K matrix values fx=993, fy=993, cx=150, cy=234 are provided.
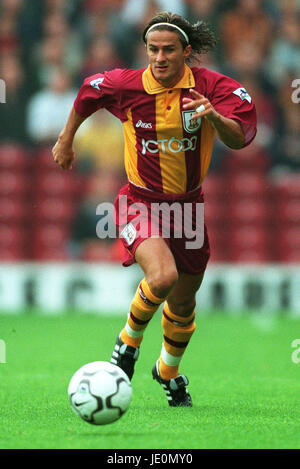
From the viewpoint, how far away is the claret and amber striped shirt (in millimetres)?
5859

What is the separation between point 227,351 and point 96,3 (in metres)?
6.74

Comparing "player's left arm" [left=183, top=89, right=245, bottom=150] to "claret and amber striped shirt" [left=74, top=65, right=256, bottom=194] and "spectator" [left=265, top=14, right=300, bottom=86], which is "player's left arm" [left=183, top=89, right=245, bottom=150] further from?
"spectator" [left=265, top=14, right=300, bottom=86]

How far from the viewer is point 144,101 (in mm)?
5926

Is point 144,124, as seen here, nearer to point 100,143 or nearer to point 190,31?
point 190,31

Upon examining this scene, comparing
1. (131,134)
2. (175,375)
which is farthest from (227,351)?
(131,134)

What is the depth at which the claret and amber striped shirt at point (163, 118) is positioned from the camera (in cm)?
586

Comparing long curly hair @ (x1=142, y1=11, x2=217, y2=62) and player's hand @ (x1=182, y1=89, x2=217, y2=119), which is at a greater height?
long curly hair @ (x1=142, y1=11, x2=217, y2=62)

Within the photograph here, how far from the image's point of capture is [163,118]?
5906 mm

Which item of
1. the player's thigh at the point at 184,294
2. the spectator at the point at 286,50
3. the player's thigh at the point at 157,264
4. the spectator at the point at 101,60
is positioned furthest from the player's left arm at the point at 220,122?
the spectator at the point at 286,50

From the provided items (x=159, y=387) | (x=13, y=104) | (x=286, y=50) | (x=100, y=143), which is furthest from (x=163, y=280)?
(x=286, y=50)

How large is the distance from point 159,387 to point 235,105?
2.15 metres

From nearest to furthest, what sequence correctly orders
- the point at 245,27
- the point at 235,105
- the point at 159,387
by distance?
the point at 235,105
the point at 159,387
the point at 245,27

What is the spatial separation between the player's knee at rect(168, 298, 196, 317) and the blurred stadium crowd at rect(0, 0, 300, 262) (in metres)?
5.91

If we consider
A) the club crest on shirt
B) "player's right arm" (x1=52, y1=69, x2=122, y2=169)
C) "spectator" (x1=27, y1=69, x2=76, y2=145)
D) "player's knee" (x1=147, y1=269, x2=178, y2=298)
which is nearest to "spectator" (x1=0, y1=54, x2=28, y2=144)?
"spectator" (x1=27, y1=69, x2=76, y2=145)
